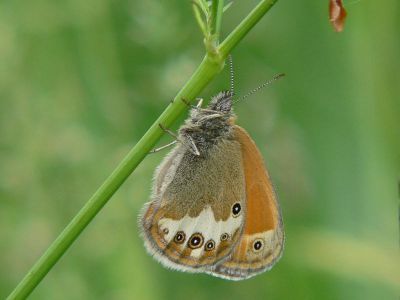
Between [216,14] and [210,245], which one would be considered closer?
[216,14]

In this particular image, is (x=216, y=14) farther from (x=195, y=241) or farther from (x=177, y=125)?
(x=177, y=125)

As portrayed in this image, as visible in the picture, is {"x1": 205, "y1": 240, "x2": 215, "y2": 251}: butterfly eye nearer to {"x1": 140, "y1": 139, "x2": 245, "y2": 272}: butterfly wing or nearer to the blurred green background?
{"x1": 140, "y1": 139, "x2": 245, "y2": 272}: butterfly wing

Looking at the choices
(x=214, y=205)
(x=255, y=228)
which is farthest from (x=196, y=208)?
(x=255, y=228)

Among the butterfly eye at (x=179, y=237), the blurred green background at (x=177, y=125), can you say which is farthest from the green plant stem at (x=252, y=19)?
the blurred green background at (x=177, y=125)

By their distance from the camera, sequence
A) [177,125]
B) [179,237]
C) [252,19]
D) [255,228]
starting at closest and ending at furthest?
1. [252,19]
2. [179,237]
3. [255,228]
4. [177,125]

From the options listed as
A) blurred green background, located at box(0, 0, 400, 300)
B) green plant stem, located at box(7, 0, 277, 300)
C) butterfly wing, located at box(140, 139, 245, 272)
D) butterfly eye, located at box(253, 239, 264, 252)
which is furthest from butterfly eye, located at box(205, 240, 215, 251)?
green plant stem, located at box(7, 0, 277, 300)

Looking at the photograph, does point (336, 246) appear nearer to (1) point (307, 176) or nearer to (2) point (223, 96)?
(1) point (307, 176)

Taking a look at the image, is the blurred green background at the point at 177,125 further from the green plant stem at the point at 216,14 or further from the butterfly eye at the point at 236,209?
the green plant stem at the point at 216,14
